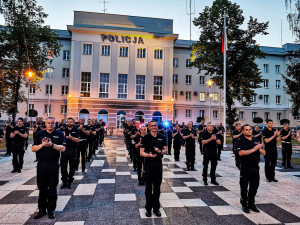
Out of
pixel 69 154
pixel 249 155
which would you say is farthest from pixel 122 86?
pixel 249 155

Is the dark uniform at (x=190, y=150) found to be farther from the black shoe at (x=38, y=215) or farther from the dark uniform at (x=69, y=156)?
the black shoe at (x=38, y=215)

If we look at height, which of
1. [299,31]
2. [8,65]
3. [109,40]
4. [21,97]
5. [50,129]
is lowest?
[50,129]

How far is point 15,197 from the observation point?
5625 millimetres

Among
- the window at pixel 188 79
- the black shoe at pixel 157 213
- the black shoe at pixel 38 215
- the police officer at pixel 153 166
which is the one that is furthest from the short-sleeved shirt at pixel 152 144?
the window at pixel 188 79

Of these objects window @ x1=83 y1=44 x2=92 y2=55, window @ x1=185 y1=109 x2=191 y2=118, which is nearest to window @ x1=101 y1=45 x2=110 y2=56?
window @ x1=83 y1=44 x2=92 y2=55

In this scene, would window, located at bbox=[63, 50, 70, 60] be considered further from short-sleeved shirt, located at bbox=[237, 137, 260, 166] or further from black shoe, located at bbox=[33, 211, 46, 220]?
short-sleeved shirt, located at bbox=[237, 137, 260, 166]

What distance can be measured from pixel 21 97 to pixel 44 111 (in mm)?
12715

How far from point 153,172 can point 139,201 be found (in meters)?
1.31

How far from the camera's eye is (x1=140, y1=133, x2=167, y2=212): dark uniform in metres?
4.62

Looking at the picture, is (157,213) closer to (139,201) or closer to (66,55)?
(139,201)

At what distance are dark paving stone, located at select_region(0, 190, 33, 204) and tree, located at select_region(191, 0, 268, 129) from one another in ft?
76.4

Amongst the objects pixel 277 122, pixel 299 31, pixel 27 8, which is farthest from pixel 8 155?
pixel 277 122

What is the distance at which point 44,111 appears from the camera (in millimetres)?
36312

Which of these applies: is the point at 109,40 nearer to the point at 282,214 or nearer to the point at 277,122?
the point at 282,214
